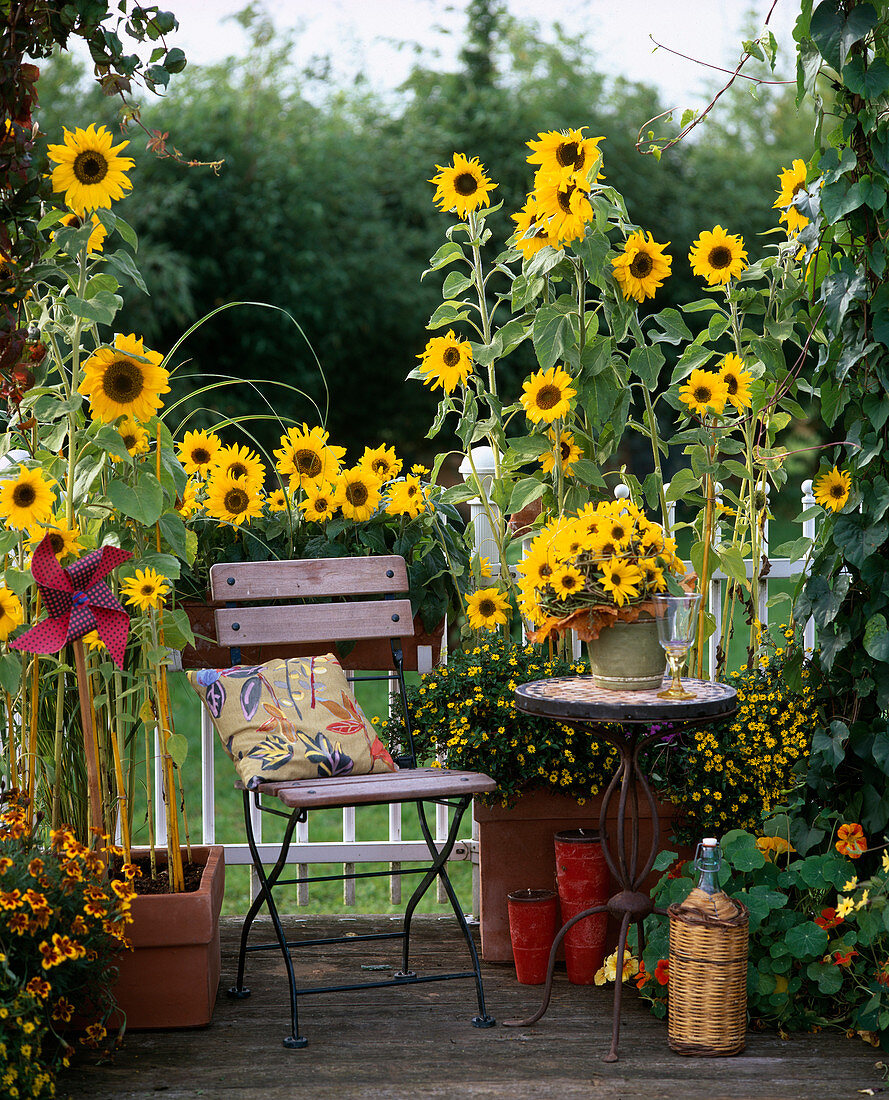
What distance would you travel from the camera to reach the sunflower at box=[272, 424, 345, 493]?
10.7 ft

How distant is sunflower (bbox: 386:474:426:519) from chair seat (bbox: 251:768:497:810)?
817 mm

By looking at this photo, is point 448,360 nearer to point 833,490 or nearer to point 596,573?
point 596,573

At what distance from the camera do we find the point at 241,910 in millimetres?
4270

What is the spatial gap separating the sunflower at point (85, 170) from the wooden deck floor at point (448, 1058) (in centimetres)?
174

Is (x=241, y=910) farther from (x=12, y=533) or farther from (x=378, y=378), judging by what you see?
(x=378, y=378)

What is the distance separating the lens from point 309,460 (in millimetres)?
3258

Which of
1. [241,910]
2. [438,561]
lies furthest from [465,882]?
[438,561]

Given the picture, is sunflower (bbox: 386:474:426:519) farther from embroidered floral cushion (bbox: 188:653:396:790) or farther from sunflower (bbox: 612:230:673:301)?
sunflower (bbox: 612:230:673:301)

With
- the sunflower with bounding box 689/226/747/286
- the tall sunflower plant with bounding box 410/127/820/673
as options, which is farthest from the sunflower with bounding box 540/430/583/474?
the sunflower with bounding box 689/226/747/286

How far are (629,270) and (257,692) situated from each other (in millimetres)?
1449

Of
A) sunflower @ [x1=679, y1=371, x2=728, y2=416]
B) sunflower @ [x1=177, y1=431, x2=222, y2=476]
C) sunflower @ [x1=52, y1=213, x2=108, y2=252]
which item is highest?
sunflower @ [x1=52, y1=213, x2=108, y2=252]

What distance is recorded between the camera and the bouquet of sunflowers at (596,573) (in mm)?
2531

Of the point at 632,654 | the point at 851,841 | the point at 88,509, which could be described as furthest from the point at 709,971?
the point at 88,509

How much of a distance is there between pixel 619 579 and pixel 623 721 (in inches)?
11.9
